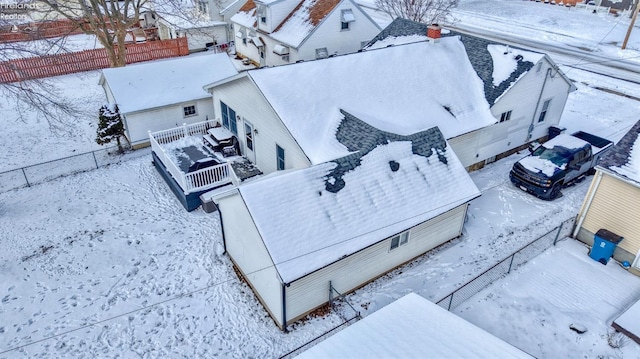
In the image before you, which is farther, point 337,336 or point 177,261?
point 177,261

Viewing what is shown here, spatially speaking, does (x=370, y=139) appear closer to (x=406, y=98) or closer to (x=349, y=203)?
(x=349, y=203)

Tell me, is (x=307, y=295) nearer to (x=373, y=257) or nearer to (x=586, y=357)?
(x=373, y=257)

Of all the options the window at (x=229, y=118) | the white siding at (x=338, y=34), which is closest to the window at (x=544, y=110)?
the white siding at (x=338, y=34)

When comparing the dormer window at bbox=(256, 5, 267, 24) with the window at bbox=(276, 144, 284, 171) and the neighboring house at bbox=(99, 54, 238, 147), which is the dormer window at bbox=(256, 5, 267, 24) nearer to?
the neighboring house at bbox=(99, 54, 238, 147)

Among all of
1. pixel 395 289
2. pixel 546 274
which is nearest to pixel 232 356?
pixel 395 289

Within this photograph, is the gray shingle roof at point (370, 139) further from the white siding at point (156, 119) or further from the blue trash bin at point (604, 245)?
the white siding at point (156, 119)

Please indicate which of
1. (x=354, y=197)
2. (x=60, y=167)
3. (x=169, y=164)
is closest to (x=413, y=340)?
(x=354, y=197)
